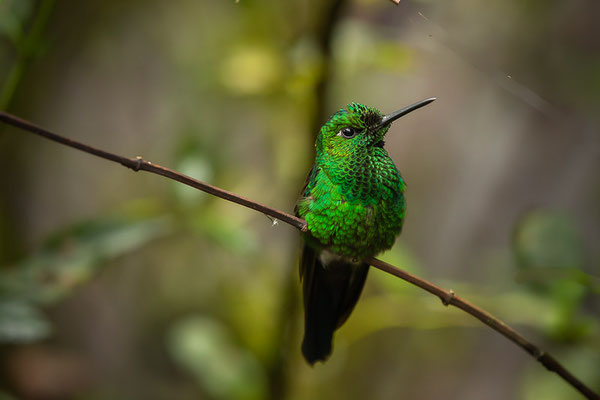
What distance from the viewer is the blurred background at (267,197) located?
4.83ft

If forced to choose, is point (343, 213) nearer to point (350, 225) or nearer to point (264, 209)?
point (350, 225)

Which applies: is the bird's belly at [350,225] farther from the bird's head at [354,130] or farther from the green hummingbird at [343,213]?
the bird's head at [354,130]

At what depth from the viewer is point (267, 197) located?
6.04 ft

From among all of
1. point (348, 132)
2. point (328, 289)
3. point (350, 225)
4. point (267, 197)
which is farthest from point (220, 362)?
point (348, 132)

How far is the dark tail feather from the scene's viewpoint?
3.54 ft

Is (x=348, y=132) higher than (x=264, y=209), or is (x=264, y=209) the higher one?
(x=348, y=132)

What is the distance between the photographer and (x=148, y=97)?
255 centimetres

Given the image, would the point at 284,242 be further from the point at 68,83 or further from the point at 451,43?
the point at 451,43

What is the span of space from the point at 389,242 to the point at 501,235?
1.93m

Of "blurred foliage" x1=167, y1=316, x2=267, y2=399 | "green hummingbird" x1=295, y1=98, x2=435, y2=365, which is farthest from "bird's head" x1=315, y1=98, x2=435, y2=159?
"blurred foliage" x1=167, y1=316, x2=267, y2=399

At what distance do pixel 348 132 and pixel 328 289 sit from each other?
1.44ft

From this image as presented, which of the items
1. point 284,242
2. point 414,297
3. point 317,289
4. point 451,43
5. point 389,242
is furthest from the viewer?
point 284,242

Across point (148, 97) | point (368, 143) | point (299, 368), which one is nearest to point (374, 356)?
point (299, 368)

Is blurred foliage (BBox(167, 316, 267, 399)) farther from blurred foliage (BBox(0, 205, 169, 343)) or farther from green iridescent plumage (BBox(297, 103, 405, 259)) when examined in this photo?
green iridescent plumage (BBox(297, 103, 405, 259))
